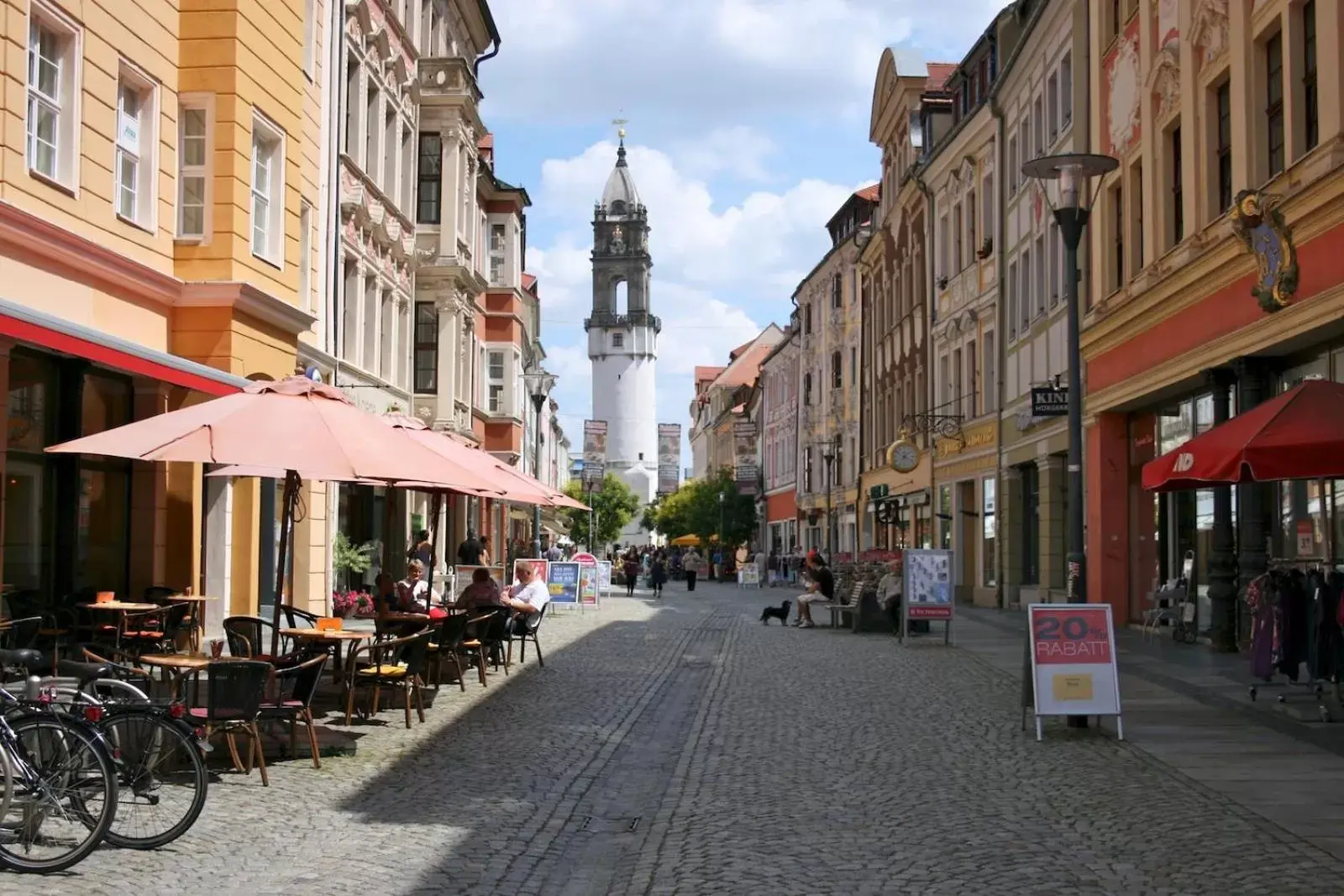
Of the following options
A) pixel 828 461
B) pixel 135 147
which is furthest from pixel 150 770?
pixel 828 461

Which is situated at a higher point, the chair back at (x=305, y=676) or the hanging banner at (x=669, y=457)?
Result: the hanging banner at (x=669, y=457)

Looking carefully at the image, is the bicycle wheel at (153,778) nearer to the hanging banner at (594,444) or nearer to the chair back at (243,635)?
the chair back at (243,635)

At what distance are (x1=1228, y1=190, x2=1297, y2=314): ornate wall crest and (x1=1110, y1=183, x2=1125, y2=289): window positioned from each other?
784 centimetres

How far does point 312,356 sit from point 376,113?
7959 millimetres

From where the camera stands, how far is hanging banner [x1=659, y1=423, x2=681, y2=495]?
351 ft

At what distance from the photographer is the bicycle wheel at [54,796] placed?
24.8 ft

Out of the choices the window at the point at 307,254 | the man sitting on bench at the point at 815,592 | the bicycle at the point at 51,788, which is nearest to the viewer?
the bicycle at the point at 51,788

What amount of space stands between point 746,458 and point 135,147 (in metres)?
71.4

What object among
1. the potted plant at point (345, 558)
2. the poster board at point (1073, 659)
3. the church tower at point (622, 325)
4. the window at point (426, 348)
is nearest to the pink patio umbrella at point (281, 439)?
the poster board at point (1073, 659)

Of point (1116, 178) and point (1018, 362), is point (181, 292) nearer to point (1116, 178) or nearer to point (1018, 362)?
point (1116, 178)

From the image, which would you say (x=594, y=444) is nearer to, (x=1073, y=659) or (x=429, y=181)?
(x=429, y=181)

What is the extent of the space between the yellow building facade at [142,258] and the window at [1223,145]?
40.2 feet

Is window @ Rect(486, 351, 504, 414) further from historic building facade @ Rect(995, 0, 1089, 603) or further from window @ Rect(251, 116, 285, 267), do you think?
window @ Rect(251, 116, 285, 267)

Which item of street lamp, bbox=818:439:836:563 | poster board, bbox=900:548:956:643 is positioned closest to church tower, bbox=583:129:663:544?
street lamp, bbox=818:439:836:563
